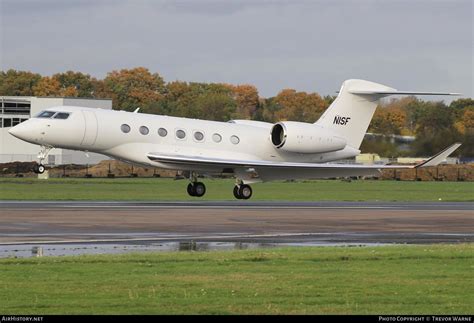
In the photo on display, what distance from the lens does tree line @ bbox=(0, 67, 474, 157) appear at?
57.9 meters

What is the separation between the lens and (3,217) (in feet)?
89.8

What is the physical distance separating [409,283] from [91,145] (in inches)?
1025

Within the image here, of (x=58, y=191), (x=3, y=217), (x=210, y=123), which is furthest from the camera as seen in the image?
(x=58, y=191)

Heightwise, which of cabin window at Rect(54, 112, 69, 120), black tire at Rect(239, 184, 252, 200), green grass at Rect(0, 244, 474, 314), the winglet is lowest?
green grass at Rect(0, 244, 474, 314)

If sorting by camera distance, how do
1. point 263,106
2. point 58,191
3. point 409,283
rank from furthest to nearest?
1. point 263,106
2. point 58,191
3. point 409,283

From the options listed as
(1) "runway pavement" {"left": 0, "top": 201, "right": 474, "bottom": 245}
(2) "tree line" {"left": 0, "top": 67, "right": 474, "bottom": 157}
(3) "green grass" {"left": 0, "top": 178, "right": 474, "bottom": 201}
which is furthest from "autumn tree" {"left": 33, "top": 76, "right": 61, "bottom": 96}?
(1) "runway pavement" {"left": 0, "top": 201, "right": 474, "bottom": 245}

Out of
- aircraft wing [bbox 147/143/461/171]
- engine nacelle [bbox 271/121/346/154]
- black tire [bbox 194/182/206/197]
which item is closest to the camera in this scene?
aircraft wing [bbox 147/143/461/171]

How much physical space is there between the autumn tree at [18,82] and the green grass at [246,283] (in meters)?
111

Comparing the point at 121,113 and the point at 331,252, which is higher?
the point at 121,113

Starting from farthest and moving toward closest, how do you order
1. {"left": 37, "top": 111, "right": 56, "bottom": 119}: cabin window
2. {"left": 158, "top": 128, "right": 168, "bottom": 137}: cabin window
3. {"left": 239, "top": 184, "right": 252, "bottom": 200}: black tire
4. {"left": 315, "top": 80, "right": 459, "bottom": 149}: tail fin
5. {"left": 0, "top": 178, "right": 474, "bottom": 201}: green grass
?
Result: {"left": 315, "top": 80, "right": 459, "bottom": 149}: tail fin, {"left": 0, "top": 178, "right": 474, "bottom": 201}: green grass, {"left": 239, "top": 184, "right": 252, "bottom": 200}: black tire, {"left": 158, "top": 128, "right": 168, "bottom": 137}: cabin window, {"left": 37, "top": 111, "right": 56, "bottom": 119}: cabin window

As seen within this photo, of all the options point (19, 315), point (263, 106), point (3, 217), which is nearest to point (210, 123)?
point (3, 217)

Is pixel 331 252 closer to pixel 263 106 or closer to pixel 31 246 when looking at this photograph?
pixel 31 246

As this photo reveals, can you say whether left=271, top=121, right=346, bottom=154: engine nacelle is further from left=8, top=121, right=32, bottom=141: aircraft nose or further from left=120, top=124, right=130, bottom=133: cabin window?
left=8, top=121, right=32, bottom=141: aircraft nose

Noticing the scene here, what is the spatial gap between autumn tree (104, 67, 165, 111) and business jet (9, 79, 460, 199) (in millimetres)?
78750
